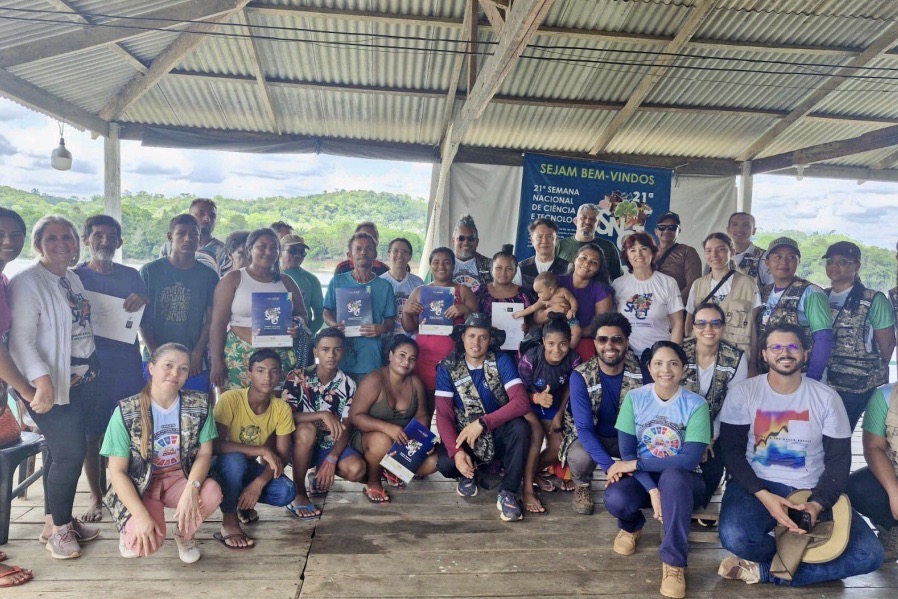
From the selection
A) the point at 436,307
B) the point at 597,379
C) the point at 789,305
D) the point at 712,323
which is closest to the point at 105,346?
the point at 436,307

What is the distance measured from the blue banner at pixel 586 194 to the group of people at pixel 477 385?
10.3 ft

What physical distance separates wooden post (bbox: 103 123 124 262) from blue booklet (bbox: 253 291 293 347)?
4.47 metres

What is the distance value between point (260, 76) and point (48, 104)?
2140 millimetres

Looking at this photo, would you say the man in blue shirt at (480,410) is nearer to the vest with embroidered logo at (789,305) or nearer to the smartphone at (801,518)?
the smartphone at (801,518)

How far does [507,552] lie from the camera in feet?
9.84

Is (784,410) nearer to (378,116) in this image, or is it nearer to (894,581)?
(894,581)

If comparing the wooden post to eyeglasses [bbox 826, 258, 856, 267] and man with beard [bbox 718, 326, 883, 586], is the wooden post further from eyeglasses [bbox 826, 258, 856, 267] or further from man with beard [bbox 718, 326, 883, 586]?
eyeglasses [bbox 826, 258, 856, 267]

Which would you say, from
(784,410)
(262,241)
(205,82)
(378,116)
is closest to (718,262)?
(784,410)

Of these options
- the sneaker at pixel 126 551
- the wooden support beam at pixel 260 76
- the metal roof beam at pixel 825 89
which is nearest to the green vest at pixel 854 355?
the metal roof beam at pixel 825 89

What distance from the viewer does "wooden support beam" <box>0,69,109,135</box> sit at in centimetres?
532

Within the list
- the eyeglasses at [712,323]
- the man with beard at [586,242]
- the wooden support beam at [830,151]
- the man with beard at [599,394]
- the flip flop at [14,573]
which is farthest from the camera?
the wooden support beam at [830,151]

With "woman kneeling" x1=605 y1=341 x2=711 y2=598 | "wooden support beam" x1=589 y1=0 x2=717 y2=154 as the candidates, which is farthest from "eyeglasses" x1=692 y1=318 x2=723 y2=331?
"wooden support beam" x1=589 y1=0 x2=717 y2=154

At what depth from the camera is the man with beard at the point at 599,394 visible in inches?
133

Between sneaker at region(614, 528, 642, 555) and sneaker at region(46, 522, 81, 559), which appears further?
sneaker at region(614, 528, 642, 555)
